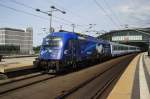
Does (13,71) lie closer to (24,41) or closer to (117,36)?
(117,36)

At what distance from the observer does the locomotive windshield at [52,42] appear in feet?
61.4

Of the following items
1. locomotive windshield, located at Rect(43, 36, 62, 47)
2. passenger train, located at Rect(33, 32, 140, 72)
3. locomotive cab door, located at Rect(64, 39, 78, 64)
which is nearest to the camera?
passenger train, located at Rect(33, 32, 140, 72)

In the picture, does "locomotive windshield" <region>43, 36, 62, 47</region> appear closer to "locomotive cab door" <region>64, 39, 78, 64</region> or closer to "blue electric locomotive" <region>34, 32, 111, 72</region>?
"blue electric locomotive" <region>34, 32, 111, 72</region>

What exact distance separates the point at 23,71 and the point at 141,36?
101m

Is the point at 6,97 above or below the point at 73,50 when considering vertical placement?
below

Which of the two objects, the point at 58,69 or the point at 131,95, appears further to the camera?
the point at 58,69

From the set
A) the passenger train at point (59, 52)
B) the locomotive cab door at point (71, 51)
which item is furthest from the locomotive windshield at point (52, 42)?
the locomotive cab door at point (71, 51)

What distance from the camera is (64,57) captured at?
1839cm

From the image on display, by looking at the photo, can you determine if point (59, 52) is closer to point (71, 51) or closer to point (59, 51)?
point (59, 51)

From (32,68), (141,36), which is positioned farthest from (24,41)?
(32,68)

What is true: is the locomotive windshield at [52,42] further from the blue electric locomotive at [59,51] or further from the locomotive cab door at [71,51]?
the locomotive cab door at [71,51]

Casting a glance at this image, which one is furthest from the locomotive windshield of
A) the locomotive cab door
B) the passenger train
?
the locomotive cab door

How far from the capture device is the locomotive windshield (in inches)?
737

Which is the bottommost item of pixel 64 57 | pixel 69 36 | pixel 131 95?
pixel 131 95
